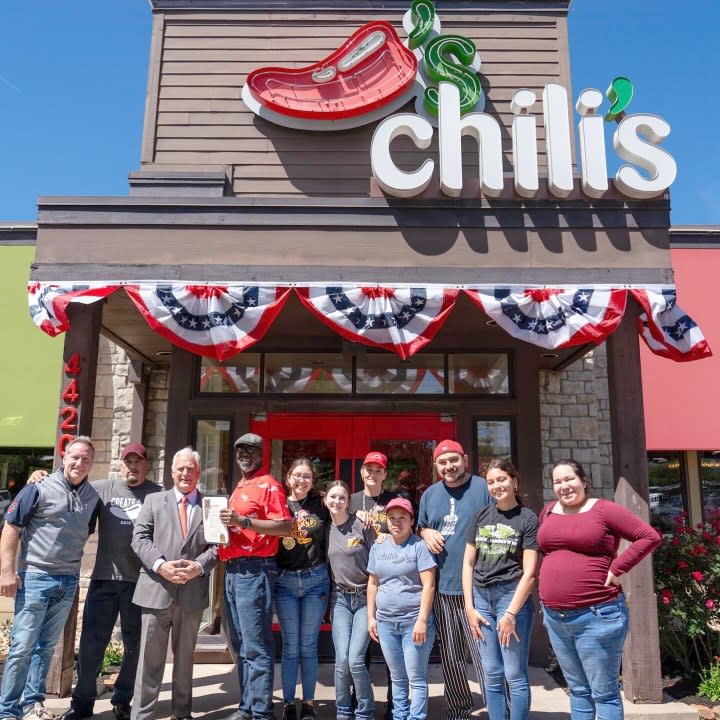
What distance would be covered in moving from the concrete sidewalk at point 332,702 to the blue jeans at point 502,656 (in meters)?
0.80

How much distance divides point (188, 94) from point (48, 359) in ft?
12.6

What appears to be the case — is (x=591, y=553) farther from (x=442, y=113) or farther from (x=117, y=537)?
(x=442, y=113)

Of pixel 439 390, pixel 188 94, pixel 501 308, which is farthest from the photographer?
pixel 188 94

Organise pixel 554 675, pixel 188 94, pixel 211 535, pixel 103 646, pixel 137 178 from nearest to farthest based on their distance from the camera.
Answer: pixel 211 535 → pixel 103 646 → pixel 554 675 → pixel 137 178 → pixel 188 94

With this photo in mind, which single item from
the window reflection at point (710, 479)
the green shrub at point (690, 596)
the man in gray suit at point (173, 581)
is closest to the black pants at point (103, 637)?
the man in gray suit at point (173, 581)

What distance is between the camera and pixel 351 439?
7301 millimetres

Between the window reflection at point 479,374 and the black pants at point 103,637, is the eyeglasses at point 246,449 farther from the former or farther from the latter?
the window reflection at point 479,374

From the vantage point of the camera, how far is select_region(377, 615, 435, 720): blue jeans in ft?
14.1

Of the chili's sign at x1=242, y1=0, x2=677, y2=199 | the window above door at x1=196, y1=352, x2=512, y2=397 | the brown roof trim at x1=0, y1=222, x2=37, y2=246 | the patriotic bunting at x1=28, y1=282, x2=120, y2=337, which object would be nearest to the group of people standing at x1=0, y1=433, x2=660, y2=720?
the patriotic bunting at x1=28, y1=282, x2=120, y2=337

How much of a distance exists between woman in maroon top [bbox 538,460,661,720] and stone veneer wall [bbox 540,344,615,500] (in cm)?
443

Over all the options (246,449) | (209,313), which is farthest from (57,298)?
(246,449)

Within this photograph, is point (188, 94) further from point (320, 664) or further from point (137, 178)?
point (320, 664)

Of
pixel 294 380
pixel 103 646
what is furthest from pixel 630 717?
pixel 294 380

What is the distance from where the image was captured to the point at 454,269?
235 inches
